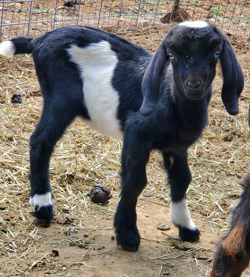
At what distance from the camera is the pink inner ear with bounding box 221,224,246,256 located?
318 centimetres

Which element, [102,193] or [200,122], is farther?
[102,193]

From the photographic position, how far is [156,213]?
4852 mm

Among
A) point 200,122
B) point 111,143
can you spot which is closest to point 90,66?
point 200,122

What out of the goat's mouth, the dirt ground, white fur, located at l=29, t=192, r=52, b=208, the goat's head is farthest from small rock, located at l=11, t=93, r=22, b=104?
the goat's mouth

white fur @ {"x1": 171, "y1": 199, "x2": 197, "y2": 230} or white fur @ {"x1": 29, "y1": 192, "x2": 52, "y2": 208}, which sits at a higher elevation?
white fur @ {"x1": 171, "y1": 199, "x2": 197, "y2": 230}

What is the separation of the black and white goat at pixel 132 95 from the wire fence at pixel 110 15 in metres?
4.07

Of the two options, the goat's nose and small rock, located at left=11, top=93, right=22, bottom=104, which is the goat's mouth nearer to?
the goat's nose

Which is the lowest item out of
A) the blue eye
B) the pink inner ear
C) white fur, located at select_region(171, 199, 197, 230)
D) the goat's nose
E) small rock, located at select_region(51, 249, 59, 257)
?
small rock, located at select_region(51, 249, 59, 257)

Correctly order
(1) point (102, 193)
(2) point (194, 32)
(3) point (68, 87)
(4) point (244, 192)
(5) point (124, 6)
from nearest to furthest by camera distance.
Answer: (4) point (244, 192), (2) point (194, 32), (3) point (68, 87), (1) point (102, 193), (5) point (124, 6)

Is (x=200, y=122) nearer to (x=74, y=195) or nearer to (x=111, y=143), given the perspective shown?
(x=74, y=195)

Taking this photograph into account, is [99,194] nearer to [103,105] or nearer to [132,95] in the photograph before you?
[103,105]

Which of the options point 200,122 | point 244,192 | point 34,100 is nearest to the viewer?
point 244,192

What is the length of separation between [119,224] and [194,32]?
1.34m

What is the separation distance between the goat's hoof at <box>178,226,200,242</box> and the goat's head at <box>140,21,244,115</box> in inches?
36.3
